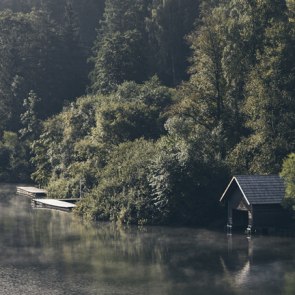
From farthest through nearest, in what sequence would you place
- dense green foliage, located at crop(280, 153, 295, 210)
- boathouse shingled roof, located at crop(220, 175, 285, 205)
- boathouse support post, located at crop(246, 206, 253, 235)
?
boathouse support post, located at crop(246, 206, 253, 235) → boathouse shingled roof, located at crop(220, 175, 285, 205) → dense green foliage, located at crop(280, 153, 295, 210)

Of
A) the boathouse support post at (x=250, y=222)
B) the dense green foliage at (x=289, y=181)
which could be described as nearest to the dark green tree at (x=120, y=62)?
the boathouse support post at (x=250, y=222)

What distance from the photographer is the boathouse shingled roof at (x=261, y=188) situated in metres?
63.7

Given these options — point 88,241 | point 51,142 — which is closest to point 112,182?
point 88,241

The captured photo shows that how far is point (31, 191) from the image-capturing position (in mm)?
99375

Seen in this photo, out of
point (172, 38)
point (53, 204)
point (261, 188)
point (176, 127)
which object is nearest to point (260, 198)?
point (261, 188)

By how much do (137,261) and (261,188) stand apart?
13.3 metres

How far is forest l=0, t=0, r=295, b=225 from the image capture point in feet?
233

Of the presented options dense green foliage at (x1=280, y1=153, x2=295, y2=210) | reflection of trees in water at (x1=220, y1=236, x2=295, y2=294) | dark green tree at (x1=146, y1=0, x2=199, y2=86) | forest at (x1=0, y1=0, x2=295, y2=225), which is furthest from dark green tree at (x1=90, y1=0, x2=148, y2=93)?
reflection of trees in water at (x1=220, y1=236, x2=295, y2=294)

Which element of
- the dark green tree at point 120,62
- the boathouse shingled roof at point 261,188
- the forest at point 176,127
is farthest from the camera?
the dark green tree at point 120,62

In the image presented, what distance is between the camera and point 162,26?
415ft

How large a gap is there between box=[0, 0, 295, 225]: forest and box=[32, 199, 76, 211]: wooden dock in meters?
2.06

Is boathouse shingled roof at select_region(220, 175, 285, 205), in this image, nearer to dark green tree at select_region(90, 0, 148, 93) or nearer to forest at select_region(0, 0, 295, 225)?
forest at select_region(0, 0, 295, 225)

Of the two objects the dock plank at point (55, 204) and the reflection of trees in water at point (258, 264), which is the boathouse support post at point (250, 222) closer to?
the reflection of trees in water at point (258, 264)

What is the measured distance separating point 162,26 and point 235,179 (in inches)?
2578
